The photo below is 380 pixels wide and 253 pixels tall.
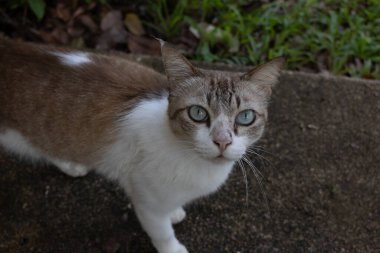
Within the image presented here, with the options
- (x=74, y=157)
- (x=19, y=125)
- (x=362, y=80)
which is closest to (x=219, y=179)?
(x=74, y=157)

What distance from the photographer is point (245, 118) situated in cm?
169

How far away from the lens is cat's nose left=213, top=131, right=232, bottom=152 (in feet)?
5.23

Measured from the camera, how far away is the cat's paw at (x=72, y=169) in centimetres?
239

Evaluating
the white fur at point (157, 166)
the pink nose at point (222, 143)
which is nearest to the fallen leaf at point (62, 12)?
the white fur at point (157, 166)

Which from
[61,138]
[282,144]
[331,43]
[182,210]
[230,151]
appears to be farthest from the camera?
[331,43]

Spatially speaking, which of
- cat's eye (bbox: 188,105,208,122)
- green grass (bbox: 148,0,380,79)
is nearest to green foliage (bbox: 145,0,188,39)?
green grass (bbox: 148,0,380,79)

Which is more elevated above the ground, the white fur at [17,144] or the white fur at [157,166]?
the white fur at [157,166]

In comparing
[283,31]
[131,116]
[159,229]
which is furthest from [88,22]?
[159,229]

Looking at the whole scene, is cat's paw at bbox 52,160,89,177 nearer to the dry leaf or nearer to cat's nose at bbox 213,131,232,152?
cat's nose at bbox 213,131,232,152

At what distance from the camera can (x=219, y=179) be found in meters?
1.96

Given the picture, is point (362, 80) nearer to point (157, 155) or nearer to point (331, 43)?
point (331, 43)

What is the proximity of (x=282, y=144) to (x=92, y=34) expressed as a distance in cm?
168

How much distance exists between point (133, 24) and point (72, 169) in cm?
139

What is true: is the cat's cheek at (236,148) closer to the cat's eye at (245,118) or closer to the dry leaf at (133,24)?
the cat's eye at (245,118)
